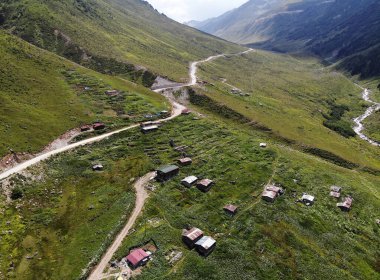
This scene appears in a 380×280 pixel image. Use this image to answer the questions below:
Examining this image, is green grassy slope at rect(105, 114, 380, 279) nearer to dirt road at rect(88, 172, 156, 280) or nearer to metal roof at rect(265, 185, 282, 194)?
dirt road at rect(88, 172, 156, 280)

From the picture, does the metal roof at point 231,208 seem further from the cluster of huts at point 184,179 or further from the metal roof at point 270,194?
the metal roof at point 270,194

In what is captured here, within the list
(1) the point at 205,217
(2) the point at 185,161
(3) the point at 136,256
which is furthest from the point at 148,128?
(3) the point at 136,256

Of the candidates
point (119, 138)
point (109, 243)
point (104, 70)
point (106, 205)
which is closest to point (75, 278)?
Result: point (109, 243)

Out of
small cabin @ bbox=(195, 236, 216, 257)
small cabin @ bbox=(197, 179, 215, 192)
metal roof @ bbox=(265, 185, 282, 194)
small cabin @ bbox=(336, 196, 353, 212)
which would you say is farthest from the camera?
metal roof @ bbox=(265, 185, 282, 194)

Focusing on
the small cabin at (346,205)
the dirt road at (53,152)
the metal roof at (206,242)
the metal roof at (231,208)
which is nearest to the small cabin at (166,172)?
the metal roof at (231,208)

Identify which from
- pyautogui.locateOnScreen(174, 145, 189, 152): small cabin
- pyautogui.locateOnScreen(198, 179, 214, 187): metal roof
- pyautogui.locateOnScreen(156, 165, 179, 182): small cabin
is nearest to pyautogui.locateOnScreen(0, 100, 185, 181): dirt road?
pyautogui.locateOnScreen(174, 145, 189, 152): small cabin

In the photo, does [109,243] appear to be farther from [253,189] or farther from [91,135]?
[91,135]

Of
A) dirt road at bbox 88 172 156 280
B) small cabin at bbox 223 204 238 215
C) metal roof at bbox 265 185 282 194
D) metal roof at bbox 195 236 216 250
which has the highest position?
metal roof at bbox 265 185 282 194
